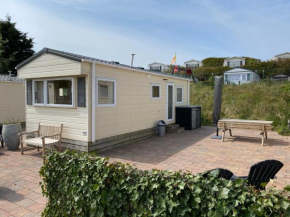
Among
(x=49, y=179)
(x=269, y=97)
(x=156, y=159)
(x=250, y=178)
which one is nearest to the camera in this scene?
(x=49, y=179)

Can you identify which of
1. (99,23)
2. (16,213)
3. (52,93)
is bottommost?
(16,213)

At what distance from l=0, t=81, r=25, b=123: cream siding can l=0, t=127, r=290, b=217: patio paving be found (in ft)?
16.7

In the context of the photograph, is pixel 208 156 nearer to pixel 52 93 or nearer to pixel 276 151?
pixel 276 151

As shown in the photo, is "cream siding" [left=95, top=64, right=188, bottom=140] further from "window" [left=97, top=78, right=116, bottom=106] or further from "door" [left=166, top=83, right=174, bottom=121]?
"door" [left=166, top=83, right=174, bottom=121]

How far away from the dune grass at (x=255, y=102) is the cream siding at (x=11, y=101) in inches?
408

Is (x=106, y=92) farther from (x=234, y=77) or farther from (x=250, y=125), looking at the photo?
(x=234, y=77)

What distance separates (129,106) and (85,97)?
1971mm

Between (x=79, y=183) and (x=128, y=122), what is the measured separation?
5.25 metres

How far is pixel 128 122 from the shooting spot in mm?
7613

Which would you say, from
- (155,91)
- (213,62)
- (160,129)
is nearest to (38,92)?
(155,91)

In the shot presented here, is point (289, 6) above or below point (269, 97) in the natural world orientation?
above

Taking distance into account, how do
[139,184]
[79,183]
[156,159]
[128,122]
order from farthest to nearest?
[128,122] < [156,159] < [79,183] < [139,184]

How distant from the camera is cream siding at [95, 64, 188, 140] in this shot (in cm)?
654

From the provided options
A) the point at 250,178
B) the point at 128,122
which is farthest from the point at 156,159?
the point at 250,178
